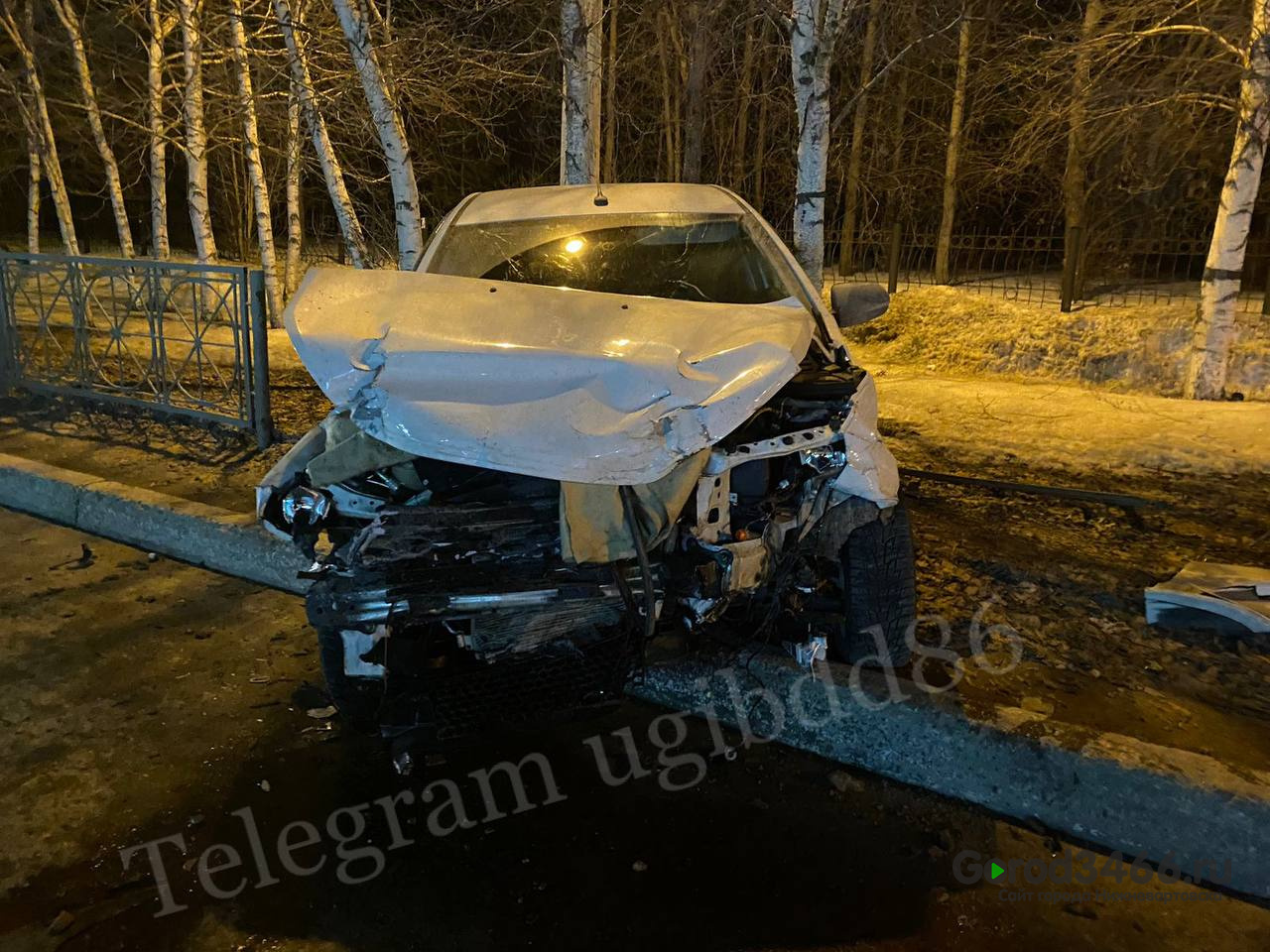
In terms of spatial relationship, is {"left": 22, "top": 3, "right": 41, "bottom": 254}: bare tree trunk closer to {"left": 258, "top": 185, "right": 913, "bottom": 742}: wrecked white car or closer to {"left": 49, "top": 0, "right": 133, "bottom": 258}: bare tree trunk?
{"left": 49, "top": 0, "right": 133, "bottom": 258}: bare tree trunk

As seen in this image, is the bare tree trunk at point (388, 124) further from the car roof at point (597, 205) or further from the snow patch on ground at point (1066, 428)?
the snow patch on ground at point (1066, 428)

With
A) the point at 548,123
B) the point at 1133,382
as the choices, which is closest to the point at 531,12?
the point at 548,123

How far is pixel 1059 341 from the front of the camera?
1016 centimetres

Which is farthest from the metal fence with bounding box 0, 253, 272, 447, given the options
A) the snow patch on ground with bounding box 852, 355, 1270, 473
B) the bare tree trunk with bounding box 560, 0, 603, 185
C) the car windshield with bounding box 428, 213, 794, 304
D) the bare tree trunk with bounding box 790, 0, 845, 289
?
the snow patch on ground with bounding box 852, 355, 1270, 473

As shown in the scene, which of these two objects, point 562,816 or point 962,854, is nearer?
point 962,854

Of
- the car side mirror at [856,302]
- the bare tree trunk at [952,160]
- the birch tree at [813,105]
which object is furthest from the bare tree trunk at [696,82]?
the car side mirror at [856,302]

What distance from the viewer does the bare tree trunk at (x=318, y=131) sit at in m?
A: 8.95

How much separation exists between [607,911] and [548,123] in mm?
20817

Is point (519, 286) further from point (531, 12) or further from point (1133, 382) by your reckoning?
point (531, 12)

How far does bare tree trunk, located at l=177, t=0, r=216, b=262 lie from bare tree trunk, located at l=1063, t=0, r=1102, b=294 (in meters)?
11.0

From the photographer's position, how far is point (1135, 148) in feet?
43.3

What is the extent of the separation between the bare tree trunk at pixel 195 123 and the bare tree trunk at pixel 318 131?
299 cm

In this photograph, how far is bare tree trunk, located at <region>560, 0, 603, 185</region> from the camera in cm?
805

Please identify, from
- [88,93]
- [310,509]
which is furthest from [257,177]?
[310,509]
